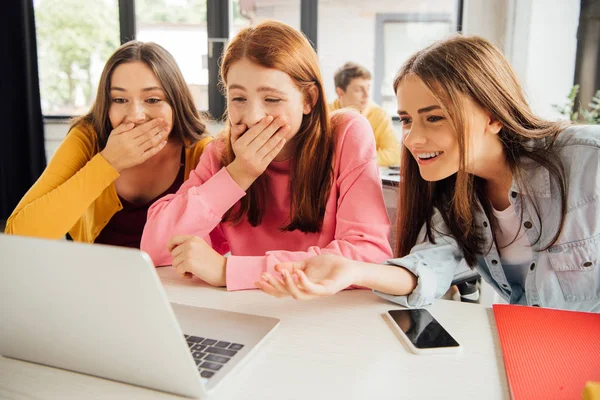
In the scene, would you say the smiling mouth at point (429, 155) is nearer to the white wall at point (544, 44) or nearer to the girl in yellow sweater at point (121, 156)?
the girl in yellow sweater at point (121, 156)

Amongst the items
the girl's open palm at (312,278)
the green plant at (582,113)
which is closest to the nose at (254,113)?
the girl's open palm at (312,278)

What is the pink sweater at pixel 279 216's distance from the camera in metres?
Result: 0.97

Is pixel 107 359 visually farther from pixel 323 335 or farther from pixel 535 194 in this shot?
pixel 535 194

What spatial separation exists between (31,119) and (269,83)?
366 cm

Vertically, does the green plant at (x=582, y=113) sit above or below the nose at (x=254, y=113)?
below

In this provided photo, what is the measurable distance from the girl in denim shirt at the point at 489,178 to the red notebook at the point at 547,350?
0.55 feet

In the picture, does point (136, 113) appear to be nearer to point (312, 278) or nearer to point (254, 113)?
point (254, 113)

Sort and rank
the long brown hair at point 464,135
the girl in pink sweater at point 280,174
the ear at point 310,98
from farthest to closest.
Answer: the ear at point 310,98 → the girl in pink sweater at point 280,174 → the long brown hair at point 464,135

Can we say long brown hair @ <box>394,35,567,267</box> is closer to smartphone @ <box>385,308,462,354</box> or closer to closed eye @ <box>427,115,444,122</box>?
closed eye @ <box>427,115,444,122</box>

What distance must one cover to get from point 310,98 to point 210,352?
0.71 meters

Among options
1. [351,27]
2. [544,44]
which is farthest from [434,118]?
[351,27]

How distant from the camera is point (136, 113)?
134 centimetres

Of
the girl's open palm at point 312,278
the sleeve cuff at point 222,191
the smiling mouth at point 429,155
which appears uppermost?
the smiling mouth at point 429,155

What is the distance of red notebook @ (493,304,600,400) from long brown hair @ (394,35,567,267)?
28 centimetres
